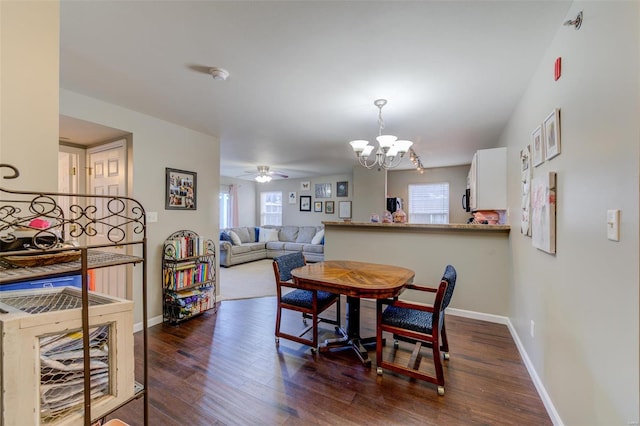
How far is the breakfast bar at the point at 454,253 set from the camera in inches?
124

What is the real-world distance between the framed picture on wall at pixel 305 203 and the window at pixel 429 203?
2846 millimetres

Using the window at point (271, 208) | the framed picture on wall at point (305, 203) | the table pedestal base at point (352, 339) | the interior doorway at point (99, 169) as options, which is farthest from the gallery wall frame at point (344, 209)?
the interior doorway at point (99, 169)

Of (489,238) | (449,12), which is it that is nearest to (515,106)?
(489,238)

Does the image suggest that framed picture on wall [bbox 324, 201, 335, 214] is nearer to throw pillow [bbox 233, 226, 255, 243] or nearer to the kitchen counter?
throw pillow [bbox 233, 226, 255, 243]

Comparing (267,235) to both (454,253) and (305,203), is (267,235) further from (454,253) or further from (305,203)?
(454,253)

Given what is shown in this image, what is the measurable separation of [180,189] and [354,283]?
2.52 m

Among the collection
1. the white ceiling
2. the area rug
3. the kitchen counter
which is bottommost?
the area rug

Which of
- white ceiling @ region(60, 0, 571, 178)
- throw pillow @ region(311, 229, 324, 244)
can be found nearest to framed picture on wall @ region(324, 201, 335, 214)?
throw pillow @ region(311, 229, 324, 244)

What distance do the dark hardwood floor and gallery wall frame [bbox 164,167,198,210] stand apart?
1.49 m

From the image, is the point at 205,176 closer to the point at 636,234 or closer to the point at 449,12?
the point at 449,12

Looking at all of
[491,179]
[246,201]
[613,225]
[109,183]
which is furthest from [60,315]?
[246,201]

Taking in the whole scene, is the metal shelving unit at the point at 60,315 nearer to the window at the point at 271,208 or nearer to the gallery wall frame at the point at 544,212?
the gallery wall frame at the point at 544,212

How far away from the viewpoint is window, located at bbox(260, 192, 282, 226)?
870cm

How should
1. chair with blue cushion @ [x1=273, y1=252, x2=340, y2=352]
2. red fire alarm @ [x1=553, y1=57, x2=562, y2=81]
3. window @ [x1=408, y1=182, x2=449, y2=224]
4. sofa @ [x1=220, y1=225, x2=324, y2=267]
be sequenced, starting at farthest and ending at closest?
window @ [x1=408, y1=182, x2=449, y2=224]
sofa @ [x1=220, y1=225, x2=324, y2=267]
chair with blue cushion @ [x1=273, y1=252, x2=340, y2=352]
red fire alarm @ [x1=553, y1=57, x2=562, y2=81]
